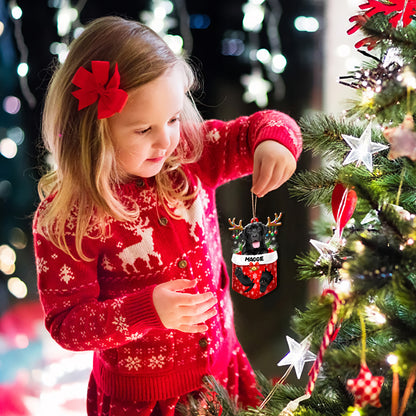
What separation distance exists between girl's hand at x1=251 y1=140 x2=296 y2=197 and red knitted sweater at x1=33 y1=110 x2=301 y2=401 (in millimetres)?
29

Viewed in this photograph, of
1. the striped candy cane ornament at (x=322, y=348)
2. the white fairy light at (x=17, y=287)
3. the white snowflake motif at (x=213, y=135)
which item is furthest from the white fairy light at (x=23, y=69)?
the striped candy cane ornament at (x=322, y=348)

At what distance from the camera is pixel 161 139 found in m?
0.81

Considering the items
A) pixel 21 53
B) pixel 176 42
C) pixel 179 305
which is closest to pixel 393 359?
pixel 179 305

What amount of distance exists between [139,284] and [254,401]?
0.35 m

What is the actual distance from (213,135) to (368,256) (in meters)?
0.48

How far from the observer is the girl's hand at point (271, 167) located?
0.82 m

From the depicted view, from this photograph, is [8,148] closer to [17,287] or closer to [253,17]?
[17,287]

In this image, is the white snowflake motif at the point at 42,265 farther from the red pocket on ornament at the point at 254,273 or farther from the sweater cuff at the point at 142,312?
the red pocket on ornament at the point at 254,273

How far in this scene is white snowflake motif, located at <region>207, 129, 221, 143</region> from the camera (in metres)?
0.97

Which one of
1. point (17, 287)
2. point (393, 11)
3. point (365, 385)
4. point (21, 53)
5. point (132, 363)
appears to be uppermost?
point (393, 11)

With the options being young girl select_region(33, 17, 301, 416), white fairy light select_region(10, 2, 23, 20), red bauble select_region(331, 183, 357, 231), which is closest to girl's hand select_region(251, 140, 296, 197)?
young girl select_region(33, 17, 301, 416)

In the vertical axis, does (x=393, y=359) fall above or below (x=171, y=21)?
below

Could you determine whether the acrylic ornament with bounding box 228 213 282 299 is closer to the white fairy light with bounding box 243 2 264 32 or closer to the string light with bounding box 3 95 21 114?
the white fairy light with bounding box 243 2 264 32

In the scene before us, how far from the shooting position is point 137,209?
0.88 meters
